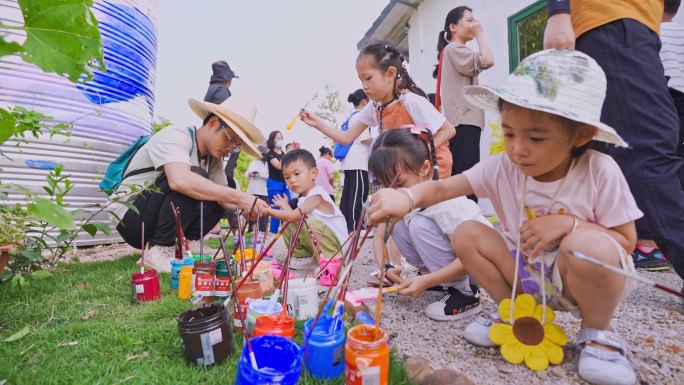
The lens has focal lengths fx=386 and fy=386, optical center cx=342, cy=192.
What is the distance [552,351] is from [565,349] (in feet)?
0.64

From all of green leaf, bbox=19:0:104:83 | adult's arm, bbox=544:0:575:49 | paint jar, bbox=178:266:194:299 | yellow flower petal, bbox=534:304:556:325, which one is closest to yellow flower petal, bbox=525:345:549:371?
yellow flower petal, bbox=534:304:556:325

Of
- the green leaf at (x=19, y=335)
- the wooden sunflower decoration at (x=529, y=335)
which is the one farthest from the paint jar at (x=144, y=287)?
the wooden sunflower decoration at (x=529, y=335)

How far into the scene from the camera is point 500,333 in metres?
1.49

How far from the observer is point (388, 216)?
1353 millimetres

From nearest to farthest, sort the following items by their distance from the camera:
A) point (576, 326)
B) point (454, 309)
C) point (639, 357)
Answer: point (639, 357)
point (576, 326)
point (454, 309)

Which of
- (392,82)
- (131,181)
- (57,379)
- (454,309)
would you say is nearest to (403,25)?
(392,82)

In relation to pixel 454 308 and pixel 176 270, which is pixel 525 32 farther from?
pixel 176 270

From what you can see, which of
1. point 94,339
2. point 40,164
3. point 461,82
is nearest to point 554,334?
point 94,339

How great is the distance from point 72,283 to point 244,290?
1.58m

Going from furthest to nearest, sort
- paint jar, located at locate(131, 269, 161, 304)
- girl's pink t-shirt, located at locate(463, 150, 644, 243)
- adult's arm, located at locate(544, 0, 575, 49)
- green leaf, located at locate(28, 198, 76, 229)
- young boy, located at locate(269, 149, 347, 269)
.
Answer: young boy, located at locate(269, 149, 347, 269), paint jar, located at locate(131, 269, 161, 304), adult's arm, located at locate(544, 0, 575, 49), girl's pink t-shirt, located at locate(463, 150, 644, 243), green leaf, located at locate(28, 198, 76, 229)

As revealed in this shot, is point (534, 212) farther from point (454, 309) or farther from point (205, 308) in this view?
point (205, 308)

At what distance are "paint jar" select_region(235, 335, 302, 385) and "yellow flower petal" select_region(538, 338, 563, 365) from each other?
0.91 m

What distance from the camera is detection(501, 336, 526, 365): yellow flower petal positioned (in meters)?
1.44

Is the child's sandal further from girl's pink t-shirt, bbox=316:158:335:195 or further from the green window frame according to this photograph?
girl's pink t-shirt, bbox=316:158:335:195
